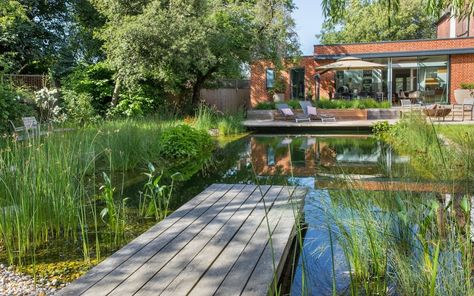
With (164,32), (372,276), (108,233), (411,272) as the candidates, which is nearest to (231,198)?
(108,233)

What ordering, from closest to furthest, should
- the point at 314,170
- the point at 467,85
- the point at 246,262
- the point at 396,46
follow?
the point at 246,262 → the point at 314,170 → the point at 467,85 → the point at 396,46

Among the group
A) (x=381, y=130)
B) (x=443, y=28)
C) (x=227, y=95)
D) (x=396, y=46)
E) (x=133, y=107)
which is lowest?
(x=381, y=130)

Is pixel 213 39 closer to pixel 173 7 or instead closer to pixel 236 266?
pixel 173 7

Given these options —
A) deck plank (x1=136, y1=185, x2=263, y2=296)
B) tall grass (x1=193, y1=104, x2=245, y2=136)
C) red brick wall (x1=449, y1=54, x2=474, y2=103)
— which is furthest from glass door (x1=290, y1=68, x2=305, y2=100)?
deck plank (x1=136, y1=185, x2=263, y2=296)

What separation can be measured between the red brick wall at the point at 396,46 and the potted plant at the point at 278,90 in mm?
2091

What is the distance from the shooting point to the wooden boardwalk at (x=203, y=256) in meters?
2.41

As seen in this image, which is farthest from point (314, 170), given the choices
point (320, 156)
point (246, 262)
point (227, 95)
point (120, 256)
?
point (227, 95)

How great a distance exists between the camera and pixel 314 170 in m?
7.16

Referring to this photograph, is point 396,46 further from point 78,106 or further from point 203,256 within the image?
point 203,256

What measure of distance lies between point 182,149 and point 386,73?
47.6 ft

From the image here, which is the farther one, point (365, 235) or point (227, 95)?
point (227, 95)

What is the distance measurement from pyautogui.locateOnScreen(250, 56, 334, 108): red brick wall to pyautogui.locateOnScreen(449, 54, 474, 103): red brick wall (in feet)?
16.7

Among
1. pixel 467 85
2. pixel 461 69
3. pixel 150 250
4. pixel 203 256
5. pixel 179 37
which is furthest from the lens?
pixel 461 69

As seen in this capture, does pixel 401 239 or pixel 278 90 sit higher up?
pixel 278 90
